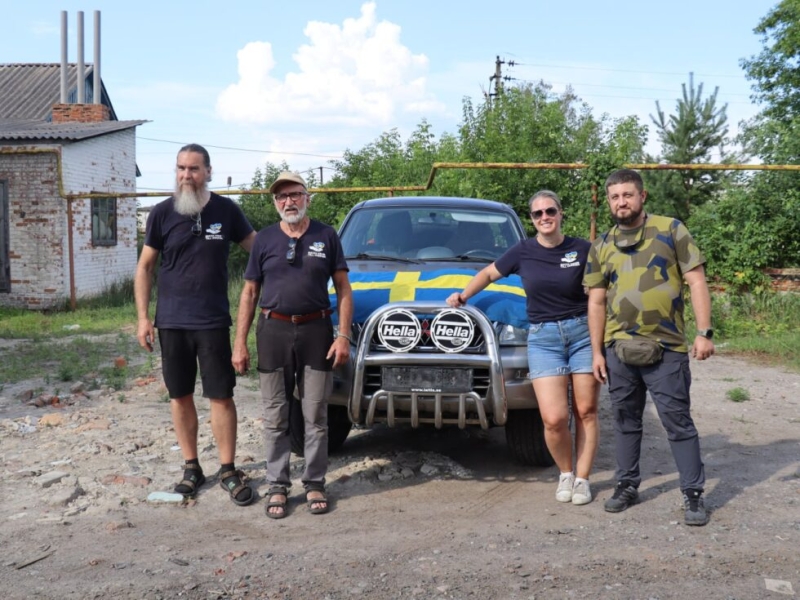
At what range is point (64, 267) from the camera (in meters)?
16.2

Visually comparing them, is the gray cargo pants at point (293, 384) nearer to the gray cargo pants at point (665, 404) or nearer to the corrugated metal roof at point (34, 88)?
the gray cargo pants at point (665, 404)

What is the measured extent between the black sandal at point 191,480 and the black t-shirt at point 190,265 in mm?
904

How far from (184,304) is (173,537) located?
4.30 ft

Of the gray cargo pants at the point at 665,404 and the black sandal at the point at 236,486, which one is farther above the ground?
the gray cargo pants at the point at 665,404

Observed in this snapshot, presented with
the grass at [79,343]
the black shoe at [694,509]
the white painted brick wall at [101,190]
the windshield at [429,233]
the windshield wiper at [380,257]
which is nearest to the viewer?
the black shoe at [694,509]

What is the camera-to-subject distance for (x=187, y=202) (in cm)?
485

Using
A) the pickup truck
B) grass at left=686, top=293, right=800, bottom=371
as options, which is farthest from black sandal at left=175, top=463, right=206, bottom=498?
grass at left=686, top=293, right=800, bottom=371

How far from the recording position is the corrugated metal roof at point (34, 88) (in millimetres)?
29609

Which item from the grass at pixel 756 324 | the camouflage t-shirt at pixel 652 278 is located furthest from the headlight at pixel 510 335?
the grass at pixel 756 324

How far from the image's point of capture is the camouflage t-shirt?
448 centimetres

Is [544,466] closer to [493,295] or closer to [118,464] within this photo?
[493,295]

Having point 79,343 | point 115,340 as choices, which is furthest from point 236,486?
point 115,340

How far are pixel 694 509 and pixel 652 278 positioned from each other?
1.26 metres

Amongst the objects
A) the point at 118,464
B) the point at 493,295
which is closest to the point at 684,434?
the point at 493,295
